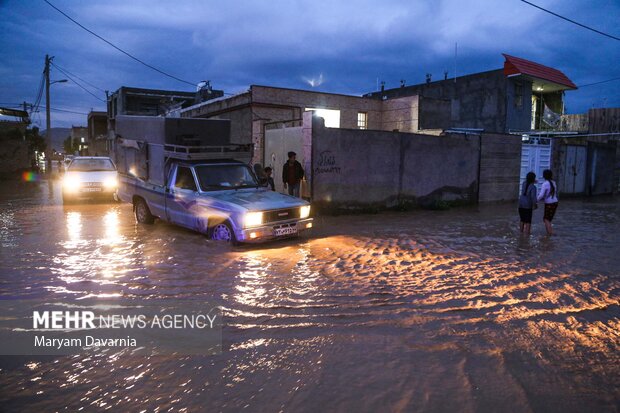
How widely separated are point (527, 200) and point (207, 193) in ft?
23.0

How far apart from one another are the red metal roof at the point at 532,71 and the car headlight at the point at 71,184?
76.8 ft

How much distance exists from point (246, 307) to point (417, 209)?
10868mm

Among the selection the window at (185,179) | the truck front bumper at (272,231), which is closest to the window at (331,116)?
the window at (185,179)

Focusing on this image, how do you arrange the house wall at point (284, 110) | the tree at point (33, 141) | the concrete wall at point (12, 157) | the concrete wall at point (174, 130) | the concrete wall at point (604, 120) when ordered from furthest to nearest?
the tree at point (33, 141) < the concrete wall at point (12, 157) < the concrete wall at point (604, 120) < the house wall at point (284, 110) < the concrete wall at point (174, 130)

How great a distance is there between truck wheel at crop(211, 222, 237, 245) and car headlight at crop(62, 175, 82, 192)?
27.6 ft

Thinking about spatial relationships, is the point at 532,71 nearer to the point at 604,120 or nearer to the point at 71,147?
the point at 604,120

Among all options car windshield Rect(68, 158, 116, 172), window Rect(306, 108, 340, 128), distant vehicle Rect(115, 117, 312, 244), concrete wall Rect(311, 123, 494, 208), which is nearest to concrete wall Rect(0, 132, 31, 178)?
car windshield Rect(68, 158, 116, 172)

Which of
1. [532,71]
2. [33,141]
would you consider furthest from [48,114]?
[532,71]

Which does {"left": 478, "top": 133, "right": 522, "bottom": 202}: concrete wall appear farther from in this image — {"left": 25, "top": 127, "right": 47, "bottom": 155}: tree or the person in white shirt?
{"left": 25, "top": 127, "right": 47, "bottom": 155}: tree

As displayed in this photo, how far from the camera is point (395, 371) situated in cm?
362

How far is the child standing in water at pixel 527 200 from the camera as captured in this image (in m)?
9.41

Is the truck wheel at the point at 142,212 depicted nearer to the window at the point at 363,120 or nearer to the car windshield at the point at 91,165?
the car windshield at the point at 91,165

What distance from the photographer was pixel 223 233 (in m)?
8.41

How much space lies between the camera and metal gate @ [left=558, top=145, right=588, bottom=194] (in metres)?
20.3
